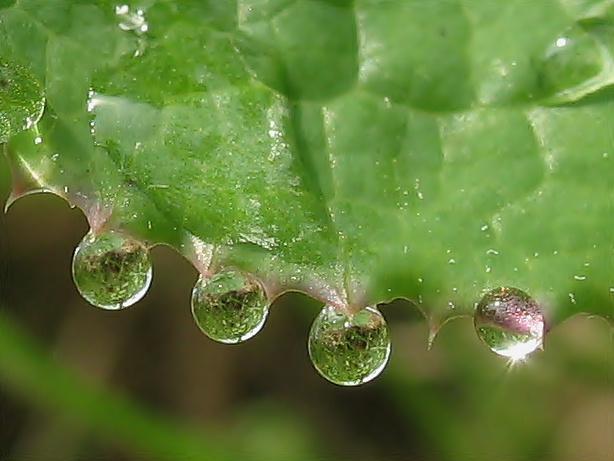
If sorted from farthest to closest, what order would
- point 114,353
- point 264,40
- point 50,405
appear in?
point 114,353
point 50,405
point 264,40

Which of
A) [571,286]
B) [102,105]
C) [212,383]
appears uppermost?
[102,105]

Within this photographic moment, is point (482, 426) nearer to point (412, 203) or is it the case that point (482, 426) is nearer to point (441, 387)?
point (441, 387)

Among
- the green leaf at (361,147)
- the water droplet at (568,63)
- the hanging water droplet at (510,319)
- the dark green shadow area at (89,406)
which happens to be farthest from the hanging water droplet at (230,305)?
the dark green shadow area at (89,406)

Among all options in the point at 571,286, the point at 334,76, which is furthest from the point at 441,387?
the point at 334,76

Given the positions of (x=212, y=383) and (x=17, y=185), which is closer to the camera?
(x=17, y=185)

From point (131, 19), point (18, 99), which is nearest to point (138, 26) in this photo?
point (131, 19)

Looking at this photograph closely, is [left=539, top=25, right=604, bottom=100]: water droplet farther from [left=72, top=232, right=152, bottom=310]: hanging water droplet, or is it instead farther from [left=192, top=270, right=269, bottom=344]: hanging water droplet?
[left=72, top=232, right=152, bottom=310]: hanging water droplet
